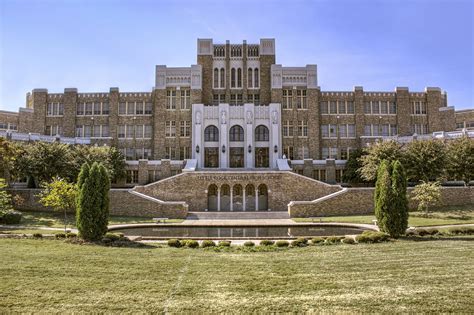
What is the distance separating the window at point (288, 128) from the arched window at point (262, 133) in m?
2.88

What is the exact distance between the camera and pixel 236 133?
52625 mm

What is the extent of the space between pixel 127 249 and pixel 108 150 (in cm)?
2978

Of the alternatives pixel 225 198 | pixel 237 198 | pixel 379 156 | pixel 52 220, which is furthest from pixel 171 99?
pixel 379 156

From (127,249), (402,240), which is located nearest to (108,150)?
(127,249)

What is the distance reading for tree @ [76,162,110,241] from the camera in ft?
66.2

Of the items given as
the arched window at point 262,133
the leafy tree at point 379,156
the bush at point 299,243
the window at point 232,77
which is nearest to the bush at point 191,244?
the bush at point 299,243

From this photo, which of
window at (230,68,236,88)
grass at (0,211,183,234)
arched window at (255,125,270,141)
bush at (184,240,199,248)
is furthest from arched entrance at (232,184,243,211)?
bush at (184,240,199,248)

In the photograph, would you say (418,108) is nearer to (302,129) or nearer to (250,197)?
(302,129)

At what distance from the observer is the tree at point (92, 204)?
794 inches

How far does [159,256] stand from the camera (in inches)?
642

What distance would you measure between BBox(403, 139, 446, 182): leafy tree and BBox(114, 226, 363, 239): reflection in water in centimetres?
1572

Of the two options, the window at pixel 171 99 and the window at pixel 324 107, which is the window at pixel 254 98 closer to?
the window at pixel 324 107

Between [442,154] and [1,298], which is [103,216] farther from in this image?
[442,154]

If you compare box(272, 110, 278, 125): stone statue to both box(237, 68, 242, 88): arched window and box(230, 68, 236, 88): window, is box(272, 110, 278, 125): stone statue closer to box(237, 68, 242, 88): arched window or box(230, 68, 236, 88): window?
box(237, 68, 242, 88): arched window
